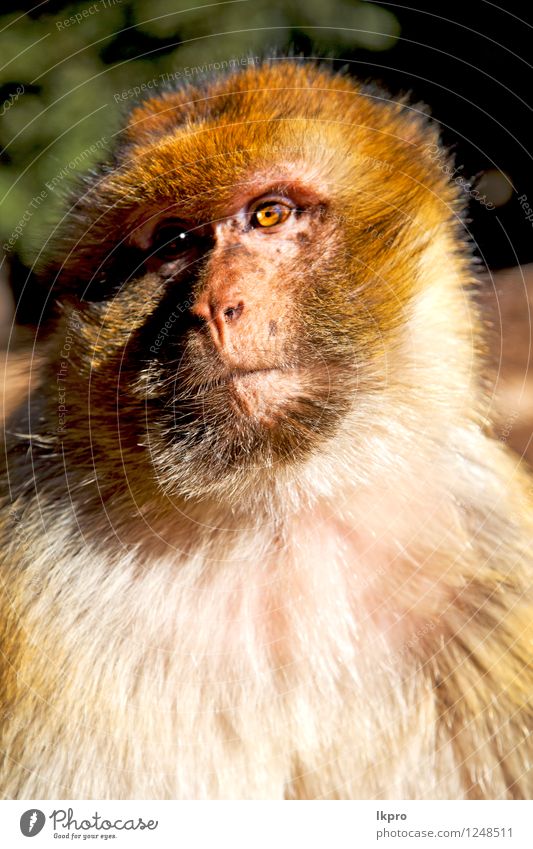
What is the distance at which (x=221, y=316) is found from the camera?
1089 millimetres

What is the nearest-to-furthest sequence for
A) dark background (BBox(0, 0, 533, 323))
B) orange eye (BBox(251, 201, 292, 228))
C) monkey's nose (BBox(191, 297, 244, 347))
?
monkey's nose (BBox(191, 297, 244, 347)) < orange eye (BBox(251, 201, 292, 228)) < dark background (BBox(0, 0, 533, 323))

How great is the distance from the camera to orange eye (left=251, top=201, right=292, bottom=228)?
1.20 meters

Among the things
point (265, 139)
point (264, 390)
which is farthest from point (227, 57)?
point (264, 390)

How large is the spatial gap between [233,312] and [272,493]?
293 millimetres

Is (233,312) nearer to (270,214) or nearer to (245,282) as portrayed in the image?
(245,282)

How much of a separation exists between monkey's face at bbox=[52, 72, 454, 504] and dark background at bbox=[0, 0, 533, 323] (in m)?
0.22

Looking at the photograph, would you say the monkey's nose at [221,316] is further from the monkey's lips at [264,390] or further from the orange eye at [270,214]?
the orange eye at [270,214]

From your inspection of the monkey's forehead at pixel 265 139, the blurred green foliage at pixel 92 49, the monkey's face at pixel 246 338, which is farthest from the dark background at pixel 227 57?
the monkey's face at pixel 246 338

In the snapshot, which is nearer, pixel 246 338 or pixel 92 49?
pixel 246 338

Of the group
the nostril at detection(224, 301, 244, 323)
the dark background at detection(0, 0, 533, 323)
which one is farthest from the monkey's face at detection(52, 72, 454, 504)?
the dark background at detection(0, 0, 533, 323)

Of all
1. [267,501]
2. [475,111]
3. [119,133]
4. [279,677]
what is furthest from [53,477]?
[475,111]

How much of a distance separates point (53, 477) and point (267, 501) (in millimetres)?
370

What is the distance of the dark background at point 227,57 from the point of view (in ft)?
4.75

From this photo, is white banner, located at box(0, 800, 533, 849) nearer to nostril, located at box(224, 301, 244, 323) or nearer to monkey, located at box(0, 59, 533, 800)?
monkey, located at box(0, 59, 533, 800)
